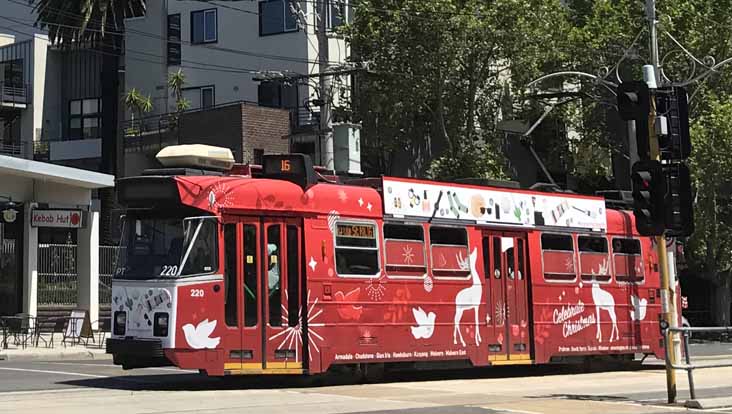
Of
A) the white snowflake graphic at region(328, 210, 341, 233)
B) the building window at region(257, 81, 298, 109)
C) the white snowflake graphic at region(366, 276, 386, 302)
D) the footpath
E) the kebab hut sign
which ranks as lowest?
the footpath

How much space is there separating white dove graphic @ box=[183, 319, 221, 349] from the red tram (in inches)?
0.9

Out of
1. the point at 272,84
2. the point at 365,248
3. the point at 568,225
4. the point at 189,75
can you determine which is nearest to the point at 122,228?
the point at 365,248

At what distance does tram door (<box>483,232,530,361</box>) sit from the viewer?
1997cm

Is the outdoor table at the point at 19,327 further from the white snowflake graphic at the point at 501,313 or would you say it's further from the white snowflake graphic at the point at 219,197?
the white snowflake graphic at the point at 501,313

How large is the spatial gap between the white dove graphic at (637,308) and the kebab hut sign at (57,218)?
730 inches

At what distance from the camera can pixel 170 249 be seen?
16.4m

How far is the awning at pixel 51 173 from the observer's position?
31.6 metres

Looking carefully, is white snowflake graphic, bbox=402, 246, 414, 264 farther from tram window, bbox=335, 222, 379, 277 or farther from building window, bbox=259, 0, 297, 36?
building window, bbox=259, 0, 297, 36

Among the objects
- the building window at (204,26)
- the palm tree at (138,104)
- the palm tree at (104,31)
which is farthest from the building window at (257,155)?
the palm tree at (104,31)

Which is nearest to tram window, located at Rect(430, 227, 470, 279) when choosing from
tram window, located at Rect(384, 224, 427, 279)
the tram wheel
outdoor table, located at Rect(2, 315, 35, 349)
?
tram window, located at Rect(384, 224, 427, 279)

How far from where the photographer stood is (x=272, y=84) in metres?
46.0

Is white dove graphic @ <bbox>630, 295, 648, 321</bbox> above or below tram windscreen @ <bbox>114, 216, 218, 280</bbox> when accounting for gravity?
below

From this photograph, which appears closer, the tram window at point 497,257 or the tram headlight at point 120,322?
the tram headlight at point 120,322

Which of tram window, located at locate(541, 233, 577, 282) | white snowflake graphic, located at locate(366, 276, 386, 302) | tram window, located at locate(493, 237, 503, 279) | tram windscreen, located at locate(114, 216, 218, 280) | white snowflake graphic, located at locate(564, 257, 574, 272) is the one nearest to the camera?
tram windscreen, located at locate(114, 216, 218, 280)
